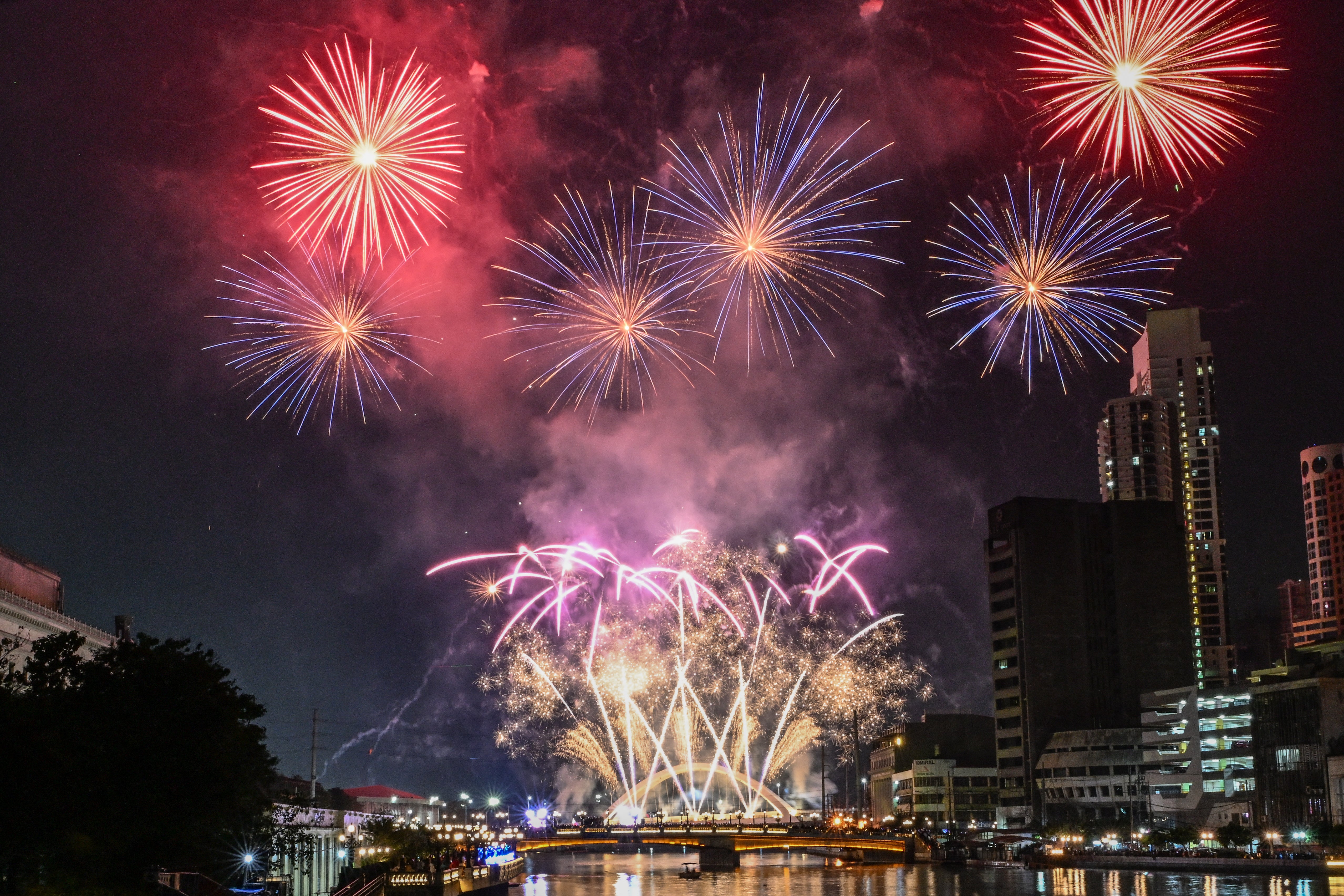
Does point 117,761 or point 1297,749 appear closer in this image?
point 117,761

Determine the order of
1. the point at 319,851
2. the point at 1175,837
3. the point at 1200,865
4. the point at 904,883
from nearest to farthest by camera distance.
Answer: the point at 319,851
the point at 1200,865
the point at 904,883
the point at 1175,837

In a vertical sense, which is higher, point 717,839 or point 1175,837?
point 1175,837

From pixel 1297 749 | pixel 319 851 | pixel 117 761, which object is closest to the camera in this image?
pixel 117 761

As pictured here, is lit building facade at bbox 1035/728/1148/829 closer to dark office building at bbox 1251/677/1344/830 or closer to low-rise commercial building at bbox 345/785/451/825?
dark office building at bbox 1251/677/1344/830

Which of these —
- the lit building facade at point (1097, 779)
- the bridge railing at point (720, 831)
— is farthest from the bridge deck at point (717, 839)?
the lit building facade at point (1097, 779)

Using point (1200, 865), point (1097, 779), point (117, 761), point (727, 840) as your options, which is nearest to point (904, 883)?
point (1200, 865)

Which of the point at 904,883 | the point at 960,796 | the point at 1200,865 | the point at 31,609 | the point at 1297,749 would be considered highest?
the point at 31,609

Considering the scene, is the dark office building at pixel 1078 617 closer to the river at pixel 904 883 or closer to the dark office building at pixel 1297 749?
the river at pixel 904 883

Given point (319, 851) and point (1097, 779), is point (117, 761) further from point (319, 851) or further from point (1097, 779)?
point (1097, 779)
